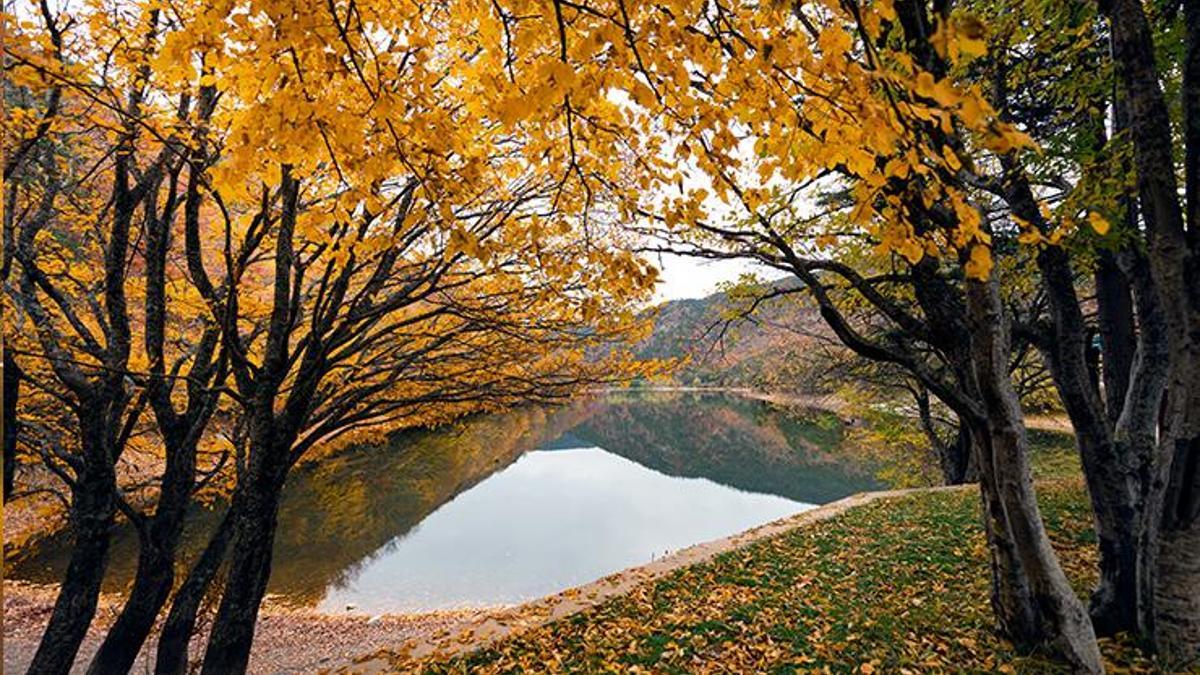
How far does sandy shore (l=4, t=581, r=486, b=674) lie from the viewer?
890 cm

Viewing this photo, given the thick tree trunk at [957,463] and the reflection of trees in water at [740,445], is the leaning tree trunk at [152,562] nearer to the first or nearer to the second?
the reflection of trees in water at [740,445]

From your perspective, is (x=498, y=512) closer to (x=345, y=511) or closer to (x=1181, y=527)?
(x=345, y=511)

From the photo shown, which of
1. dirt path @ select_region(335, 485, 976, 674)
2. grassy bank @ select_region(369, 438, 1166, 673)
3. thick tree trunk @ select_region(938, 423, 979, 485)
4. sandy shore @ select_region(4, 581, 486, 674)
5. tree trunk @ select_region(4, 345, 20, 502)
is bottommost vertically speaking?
sandy shore @ select_region(4, 581, 486, 674)

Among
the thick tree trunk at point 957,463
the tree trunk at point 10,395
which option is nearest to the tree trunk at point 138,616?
the tree trunk at point 10,395

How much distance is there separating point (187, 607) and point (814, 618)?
627 centimetres

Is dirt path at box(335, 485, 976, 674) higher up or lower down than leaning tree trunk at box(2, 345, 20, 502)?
lower down

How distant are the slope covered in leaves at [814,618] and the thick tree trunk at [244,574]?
4.95 feet

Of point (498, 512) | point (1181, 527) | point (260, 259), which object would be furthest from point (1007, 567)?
point (498, 512)

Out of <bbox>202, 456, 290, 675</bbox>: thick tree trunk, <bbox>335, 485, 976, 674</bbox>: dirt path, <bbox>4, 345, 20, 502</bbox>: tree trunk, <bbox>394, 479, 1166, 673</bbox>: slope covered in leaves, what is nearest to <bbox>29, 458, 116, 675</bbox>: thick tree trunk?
<bbox>4, 345, 20, 502</bbox>: tree trunk

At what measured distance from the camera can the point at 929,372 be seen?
4.20m

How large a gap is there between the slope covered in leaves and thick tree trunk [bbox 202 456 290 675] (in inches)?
59.4

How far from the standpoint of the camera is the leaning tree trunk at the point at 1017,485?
12.4 feet

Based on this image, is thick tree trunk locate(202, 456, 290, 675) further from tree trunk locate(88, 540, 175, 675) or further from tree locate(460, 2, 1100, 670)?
tree locate(460, 2, 1100, 670)

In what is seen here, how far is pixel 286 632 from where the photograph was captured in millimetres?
10383
